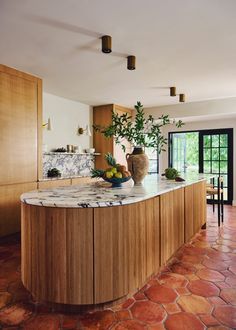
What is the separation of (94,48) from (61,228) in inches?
86.2

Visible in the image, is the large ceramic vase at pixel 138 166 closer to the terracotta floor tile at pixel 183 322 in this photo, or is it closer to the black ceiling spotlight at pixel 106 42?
the black ceiling spotlight at pixel 106 42

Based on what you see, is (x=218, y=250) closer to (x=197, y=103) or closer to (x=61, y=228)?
(x=61, y=228)

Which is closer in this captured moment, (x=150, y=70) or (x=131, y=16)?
(x=131, y=16)

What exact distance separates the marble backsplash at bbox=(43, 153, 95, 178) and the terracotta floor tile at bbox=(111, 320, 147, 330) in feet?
11.7

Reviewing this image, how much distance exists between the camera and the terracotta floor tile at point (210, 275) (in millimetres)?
2461

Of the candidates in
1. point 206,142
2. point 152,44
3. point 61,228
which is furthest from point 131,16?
point 206,142

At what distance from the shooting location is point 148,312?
6.33ft

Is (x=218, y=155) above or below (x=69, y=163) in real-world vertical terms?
above

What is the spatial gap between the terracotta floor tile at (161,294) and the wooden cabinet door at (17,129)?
2456 mm

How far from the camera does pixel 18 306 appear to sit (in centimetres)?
200

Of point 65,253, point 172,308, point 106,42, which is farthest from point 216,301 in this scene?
point 106,42

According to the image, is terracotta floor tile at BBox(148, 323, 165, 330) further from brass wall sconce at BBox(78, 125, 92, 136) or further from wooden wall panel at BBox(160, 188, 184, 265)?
brass wall sconce at BBox(78, 125, 92, 136)

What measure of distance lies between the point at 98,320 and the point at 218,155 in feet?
18.3

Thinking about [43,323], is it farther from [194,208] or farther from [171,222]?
[194,208]
